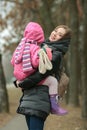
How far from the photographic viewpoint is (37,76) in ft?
17.0

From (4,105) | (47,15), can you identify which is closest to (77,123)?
(4,105)

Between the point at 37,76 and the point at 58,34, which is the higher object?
the point at 58,34

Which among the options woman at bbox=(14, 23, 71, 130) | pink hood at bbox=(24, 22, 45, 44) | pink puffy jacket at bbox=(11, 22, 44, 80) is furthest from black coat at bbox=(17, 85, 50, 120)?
pink hood at bbox=(24, 22, 45, 44)

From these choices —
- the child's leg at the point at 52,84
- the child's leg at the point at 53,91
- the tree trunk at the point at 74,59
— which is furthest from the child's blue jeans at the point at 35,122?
the tree trunk at the point at 74,59

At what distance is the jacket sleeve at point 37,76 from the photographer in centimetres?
518

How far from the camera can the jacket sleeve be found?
17.0 ft

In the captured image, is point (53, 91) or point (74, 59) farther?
point (74, 59)

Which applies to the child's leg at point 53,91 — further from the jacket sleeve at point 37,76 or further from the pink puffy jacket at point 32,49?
the pink puffy jacket at point 32,49

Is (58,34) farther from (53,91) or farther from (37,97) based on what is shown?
(37,97)

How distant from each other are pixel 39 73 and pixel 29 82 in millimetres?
156

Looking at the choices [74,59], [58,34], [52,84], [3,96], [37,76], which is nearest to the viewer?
[37,76]

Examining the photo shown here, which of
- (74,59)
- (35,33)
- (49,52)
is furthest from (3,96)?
(49,52)

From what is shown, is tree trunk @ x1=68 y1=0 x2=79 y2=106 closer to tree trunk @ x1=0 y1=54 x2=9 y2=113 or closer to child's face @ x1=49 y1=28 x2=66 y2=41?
tree trunk @ x1=0 y1=54 x2=9 y2=113

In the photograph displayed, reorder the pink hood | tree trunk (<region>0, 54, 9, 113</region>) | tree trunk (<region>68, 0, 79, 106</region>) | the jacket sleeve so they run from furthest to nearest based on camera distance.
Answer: tree trunk (<region>68, 0, 79, 106</region>), tree trunk (<region>0, 54, 9, 113</region>), the pink hood, the jacket sleeve
